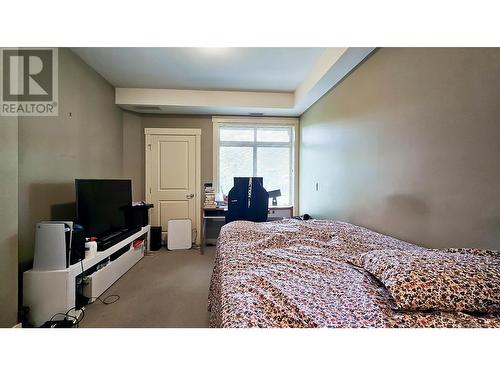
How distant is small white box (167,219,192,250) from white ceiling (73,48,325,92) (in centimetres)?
229

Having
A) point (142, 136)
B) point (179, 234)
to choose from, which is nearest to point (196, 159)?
point (142, 136)

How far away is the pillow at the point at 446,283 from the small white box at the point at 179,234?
360 cm

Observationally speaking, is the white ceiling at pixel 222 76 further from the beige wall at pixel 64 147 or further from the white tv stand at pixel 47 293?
the white tv stand at pixel 47 293

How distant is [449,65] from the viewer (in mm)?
1387

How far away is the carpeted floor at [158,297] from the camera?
1887 millimetres

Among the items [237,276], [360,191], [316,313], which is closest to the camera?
[316,313]

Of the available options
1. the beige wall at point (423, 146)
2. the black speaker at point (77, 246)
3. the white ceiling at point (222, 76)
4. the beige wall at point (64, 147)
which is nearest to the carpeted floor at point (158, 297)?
the black speaker at point (77, 246)

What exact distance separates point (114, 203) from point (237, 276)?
2470mm

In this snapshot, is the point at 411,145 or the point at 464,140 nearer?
the point at 464,140

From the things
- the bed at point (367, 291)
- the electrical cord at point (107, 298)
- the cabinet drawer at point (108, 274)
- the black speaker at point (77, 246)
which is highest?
the bed at point (367, 291)

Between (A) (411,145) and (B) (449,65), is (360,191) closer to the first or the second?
(A) (411,145)

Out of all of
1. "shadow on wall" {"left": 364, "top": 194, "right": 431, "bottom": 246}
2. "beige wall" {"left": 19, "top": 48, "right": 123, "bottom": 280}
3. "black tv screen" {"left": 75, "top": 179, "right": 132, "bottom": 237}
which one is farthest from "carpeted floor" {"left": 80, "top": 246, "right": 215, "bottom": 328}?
"shadow on wall" {"left": 364, "top": 194, "right": 431, "bottom": 246}

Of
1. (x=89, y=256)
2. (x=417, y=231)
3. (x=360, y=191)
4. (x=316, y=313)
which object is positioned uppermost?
(x=360, y=191)
